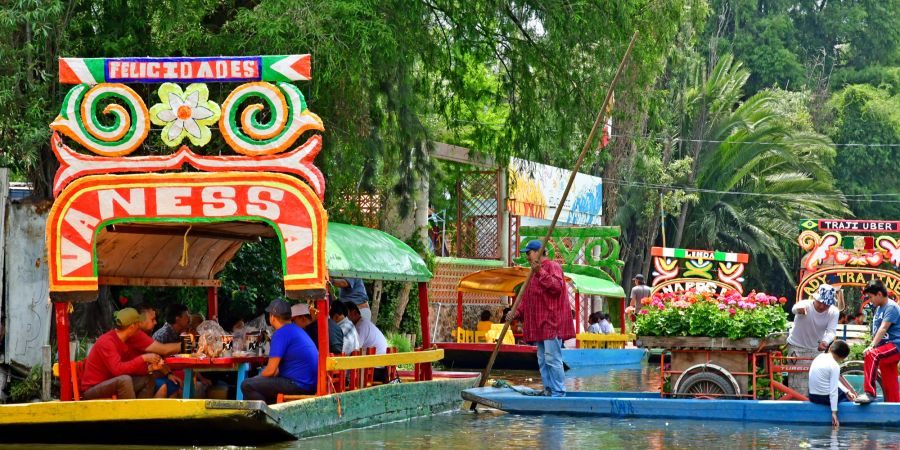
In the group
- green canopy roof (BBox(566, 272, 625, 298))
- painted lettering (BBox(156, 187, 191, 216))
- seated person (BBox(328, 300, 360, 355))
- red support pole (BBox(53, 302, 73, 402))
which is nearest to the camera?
painted lettering (BBox(156, 187, 191, 216))

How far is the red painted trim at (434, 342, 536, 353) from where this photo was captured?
24.3 m

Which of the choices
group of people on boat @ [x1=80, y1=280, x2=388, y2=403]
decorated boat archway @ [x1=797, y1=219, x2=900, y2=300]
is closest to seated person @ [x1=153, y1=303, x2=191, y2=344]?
group of people on boat @ [x1=80, y1=280, x2=388, y2=403]

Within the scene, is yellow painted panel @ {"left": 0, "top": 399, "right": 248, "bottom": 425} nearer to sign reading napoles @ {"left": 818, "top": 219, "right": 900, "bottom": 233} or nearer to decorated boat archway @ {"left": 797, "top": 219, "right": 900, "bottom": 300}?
decorated boat archway @ {"left": 797, "top": 219, "right": 900, "bottom": 300}

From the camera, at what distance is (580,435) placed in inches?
511

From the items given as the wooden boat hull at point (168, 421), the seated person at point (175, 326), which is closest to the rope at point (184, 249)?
the seated person at point (175, 326)

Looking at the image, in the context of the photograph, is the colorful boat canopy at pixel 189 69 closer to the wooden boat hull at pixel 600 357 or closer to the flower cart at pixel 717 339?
the flower cart at pixel 717 339

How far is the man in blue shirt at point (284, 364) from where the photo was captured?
12.3m

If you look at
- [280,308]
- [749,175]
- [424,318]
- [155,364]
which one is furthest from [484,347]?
[749,175]

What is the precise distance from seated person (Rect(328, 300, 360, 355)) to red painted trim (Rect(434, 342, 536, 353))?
9748 mm

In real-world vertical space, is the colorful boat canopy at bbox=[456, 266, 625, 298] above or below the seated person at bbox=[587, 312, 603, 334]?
above

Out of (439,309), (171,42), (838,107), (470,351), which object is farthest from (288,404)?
(838,107)

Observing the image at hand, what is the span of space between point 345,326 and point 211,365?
2.08 metres

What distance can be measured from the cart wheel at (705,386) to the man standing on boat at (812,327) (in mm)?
1160

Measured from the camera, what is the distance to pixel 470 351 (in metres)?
24.6
